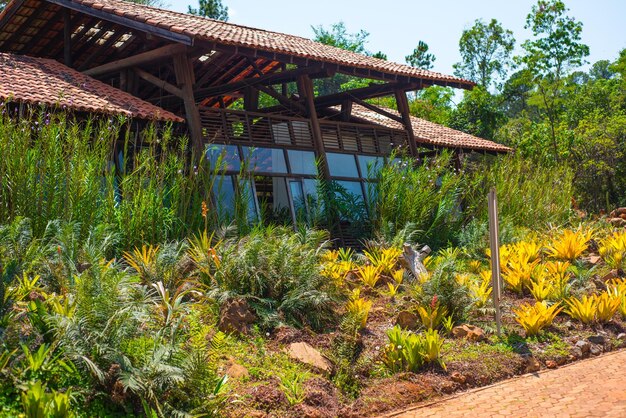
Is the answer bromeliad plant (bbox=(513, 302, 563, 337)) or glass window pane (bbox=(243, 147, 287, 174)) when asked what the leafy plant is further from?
glass window pane (bbox=(243, 147, 287, 174))

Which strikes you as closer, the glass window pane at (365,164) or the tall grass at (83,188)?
the tall grass at (83,188)

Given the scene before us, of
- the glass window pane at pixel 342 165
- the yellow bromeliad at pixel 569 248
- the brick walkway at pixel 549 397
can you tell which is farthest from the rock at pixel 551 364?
the glass window pane at pixel 342 165

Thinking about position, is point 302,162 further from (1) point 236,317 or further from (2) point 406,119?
(1) point 236,317

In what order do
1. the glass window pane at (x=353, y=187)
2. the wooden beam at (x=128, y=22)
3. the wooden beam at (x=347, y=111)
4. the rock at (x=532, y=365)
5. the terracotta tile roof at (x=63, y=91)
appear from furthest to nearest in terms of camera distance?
the wooden beam at (x=347, y=111), the glass window pane at (x=353, y=187), the wooden beam at (x=128, y=22), the terracotta tile roof at (x=63, y=91), the rock at (x=532, y=365)

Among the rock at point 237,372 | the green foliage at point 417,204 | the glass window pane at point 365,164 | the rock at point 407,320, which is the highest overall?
the glass window pane at point 365,164

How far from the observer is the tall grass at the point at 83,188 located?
8.84m

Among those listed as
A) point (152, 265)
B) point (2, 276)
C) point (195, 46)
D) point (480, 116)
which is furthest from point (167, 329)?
point (480, 116)

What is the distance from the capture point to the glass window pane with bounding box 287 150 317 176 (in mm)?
14984

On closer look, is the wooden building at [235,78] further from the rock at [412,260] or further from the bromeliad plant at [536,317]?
the bromeliad plant at [536,317]

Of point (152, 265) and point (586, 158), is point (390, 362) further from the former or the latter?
point (586, 158)

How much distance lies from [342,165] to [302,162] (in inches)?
46.9

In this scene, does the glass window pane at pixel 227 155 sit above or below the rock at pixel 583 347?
above

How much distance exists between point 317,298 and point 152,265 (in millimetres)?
1795

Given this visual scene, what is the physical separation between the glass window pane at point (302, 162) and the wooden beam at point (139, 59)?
2.95 meters
